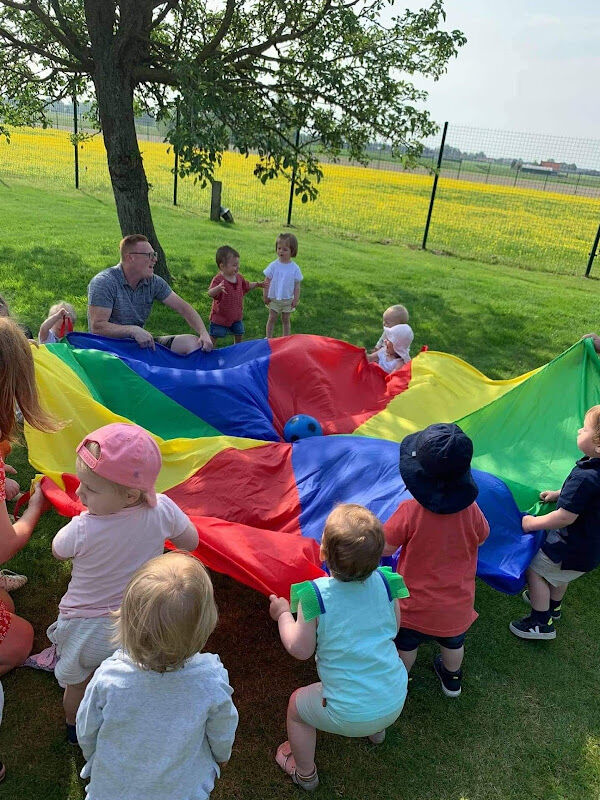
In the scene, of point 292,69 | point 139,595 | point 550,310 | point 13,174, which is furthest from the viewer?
point 13,174

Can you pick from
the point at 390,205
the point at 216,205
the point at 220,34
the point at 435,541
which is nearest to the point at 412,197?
the point at 390,205

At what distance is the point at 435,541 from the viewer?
261 centimetres

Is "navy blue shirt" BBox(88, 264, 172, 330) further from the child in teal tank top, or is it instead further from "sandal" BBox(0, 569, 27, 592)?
the child in teal tank top

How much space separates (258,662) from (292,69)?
7.60 m

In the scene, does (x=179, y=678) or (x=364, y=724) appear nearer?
(x=179, y=678)

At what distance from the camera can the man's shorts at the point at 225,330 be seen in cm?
643

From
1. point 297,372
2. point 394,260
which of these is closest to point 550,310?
point 394,260

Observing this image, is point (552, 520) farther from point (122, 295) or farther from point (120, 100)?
point (120, 100)

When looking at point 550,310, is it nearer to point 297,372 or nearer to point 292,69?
point 292,69

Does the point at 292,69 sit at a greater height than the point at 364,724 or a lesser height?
greater

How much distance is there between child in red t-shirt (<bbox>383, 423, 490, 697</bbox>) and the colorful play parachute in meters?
0.48

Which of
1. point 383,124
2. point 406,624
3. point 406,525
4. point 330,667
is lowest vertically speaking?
point 406,624

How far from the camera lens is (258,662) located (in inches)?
117

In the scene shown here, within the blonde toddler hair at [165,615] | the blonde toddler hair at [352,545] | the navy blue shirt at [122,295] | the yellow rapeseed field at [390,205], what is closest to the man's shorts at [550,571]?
the blonde toddler hair at [352,545]
